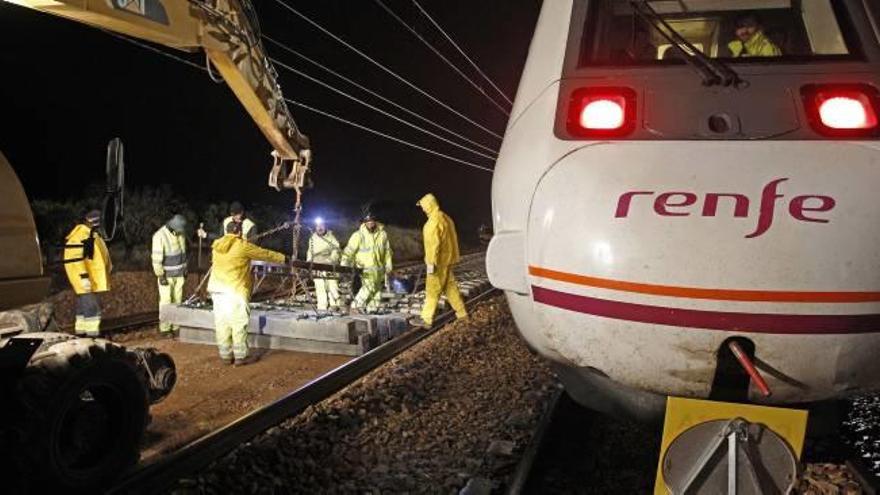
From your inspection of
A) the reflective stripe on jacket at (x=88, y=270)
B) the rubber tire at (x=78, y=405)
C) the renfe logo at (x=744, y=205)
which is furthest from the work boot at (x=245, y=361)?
the renfe logo at (x=744, y=205)

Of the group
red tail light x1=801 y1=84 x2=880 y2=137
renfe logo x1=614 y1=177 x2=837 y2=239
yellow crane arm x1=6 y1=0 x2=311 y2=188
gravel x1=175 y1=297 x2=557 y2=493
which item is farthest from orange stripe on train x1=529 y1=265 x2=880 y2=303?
yellow crane arm x1=6 y1=0 x2=311 y2=188

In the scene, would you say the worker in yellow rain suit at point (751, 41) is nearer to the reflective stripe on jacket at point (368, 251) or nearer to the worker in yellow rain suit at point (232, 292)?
the worker in yellow rain suit at point (232, 292)

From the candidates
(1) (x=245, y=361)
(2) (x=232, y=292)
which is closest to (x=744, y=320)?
(2) (x=232, y=292)

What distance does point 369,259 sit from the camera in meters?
10.9

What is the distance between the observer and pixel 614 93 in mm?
3137

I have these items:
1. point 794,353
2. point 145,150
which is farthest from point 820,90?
point 145,150

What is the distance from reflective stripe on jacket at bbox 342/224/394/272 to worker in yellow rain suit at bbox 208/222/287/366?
104 inches

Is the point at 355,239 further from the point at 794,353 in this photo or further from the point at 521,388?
the point at 794,353

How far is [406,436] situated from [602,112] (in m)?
3.18

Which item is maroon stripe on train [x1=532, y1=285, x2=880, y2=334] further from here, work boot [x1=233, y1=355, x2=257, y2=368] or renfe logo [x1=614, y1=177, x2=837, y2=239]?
work boot [x1=233, y1=355, x2=257, y2=368]

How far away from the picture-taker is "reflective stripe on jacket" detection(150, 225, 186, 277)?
10.4 m

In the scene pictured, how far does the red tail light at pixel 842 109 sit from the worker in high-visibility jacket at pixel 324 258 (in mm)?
8651

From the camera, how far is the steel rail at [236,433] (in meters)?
4.46

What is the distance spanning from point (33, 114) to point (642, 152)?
39583 mm
